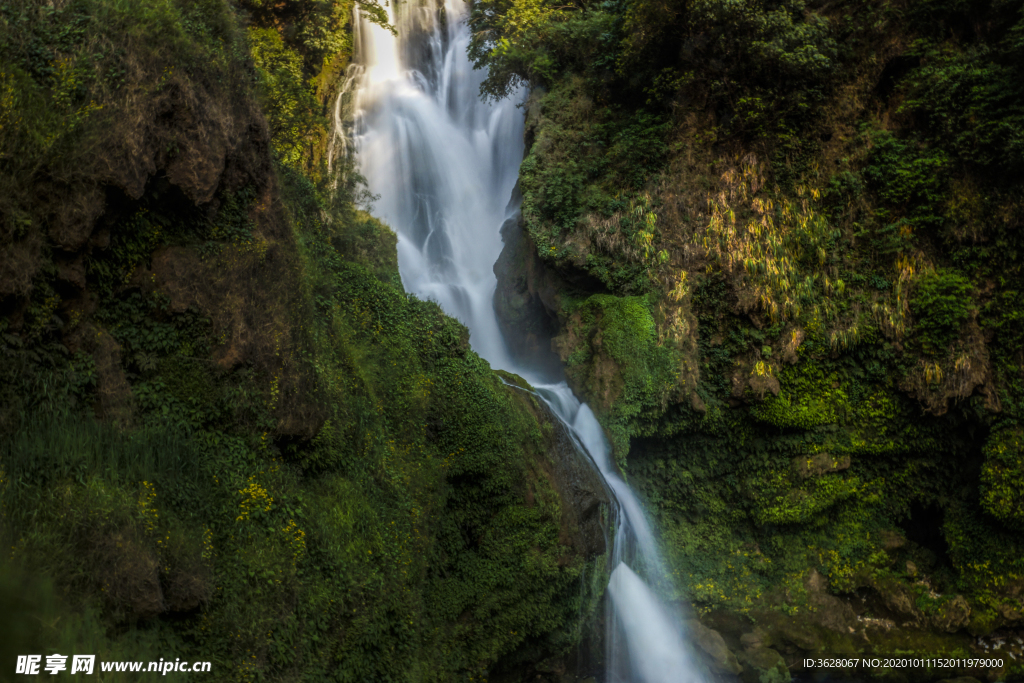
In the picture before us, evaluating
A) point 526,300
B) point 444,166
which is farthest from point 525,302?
point 444,166

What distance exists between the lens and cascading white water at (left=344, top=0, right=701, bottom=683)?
14562 millimetres

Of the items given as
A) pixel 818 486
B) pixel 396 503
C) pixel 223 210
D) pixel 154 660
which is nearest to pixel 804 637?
pixel 818 486

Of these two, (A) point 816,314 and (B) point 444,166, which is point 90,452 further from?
(B) point 444,166

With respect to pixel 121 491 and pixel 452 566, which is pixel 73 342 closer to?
pixel 121 491

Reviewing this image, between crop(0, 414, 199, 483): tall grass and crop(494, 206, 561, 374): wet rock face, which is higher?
crop(0, 414, 199, 483): tall grass

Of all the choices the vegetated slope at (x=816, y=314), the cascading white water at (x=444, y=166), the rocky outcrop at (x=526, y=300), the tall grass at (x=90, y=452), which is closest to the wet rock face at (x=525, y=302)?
the rocky outcrop at (x=526, y=300)

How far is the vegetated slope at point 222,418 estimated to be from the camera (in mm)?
5039

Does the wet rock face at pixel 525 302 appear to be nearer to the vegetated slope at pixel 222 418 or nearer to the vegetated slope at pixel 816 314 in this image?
the vegetated slope at pixel 816 314

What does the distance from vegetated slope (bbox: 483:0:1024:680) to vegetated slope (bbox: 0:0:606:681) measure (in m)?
3.96

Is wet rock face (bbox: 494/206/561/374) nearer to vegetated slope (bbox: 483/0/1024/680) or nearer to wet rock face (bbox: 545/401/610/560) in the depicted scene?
vegetated slope (bbox: 483/0/1024/680)

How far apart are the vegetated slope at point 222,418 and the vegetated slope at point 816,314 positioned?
396cm

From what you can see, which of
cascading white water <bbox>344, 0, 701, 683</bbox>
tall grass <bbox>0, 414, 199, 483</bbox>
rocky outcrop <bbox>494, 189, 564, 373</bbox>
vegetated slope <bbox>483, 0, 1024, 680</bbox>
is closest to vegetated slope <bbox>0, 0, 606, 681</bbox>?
tall grass <bbox>0, 414, 199, 483</bbox>

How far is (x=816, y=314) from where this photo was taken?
1213 cm

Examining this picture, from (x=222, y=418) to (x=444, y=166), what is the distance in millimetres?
11992
